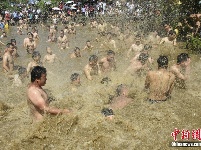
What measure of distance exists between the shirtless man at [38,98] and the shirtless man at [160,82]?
7.76 ft

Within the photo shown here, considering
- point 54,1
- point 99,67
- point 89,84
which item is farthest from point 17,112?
point 54,1

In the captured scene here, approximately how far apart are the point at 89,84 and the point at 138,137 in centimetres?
385

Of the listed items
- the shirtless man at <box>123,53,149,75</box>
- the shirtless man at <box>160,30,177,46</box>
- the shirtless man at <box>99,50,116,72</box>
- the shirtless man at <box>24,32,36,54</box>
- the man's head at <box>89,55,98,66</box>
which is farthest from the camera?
the shirtless man at <box>24,32,36,54</box>

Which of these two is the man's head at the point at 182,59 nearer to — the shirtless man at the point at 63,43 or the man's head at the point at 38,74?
the man's head at the point at 38,74

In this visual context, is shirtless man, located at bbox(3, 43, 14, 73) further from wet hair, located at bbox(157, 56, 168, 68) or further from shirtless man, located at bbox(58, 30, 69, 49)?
wet hair, located at bbox(157, 56, 168, 68)

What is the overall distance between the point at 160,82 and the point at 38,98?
9.55 feet

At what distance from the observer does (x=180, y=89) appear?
8.47 m

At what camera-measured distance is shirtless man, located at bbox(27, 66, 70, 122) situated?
5.96 meters

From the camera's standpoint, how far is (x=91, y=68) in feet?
35.0

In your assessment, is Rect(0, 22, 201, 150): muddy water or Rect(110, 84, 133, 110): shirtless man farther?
Rect(110, 84, 133, 110): shirtless man

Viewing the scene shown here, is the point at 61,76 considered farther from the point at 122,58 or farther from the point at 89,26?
the point at 89,26

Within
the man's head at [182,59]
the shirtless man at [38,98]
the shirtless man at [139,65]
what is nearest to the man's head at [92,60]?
the shirtless man at [139,65]

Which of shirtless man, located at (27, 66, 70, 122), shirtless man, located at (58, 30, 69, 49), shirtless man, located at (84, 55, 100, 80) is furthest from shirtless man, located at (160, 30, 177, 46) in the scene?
shirtless man, located at (27, 66, 70, 122)

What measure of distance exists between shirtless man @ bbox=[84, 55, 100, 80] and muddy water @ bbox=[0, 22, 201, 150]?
10.2 inches
